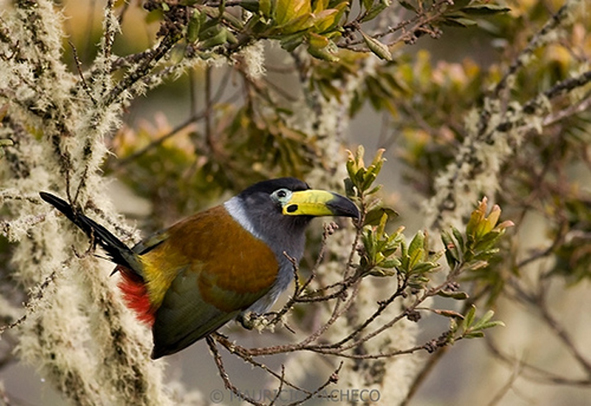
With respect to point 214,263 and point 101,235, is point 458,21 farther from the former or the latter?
point 101,235

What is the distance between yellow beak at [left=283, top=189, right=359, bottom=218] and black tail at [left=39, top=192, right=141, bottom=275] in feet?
1.53

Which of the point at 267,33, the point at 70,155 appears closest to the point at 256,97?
the point at 70,155

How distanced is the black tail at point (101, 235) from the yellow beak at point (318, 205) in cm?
47

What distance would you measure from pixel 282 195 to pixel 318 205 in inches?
9.1

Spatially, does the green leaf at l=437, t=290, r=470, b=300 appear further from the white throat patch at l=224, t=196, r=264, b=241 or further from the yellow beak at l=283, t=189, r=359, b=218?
the white throat patch at l=224, t=196, r=264, b=241

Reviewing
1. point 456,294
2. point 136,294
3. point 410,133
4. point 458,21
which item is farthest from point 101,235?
point 410,133

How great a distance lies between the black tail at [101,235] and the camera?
198cm

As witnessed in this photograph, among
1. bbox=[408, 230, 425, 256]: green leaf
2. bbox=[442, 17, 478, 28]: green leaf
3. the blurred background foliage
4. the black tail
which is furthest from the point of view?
the blurred background foliage

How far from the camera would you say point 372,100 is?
134 inches

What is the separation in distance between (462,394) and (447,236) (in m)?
5.21

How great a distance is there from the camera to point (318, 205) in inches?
91.8

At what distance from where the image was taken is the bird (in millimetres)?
2316

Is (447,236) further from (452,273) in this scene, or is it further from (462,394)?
(462,394)

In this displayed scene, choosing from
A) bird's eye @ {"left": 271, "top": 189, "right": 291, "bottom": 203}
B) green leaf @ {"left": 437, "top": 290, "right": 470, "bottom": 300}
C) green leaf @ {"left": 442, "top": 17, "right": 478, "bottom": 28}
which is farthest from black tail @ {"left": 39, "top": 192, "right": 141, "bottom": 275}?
green leaf @ {"left": 442, "top": 17, "right": 478, "bottom": 28}
